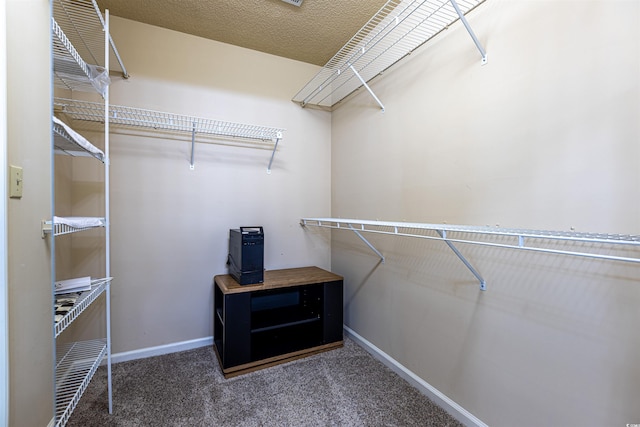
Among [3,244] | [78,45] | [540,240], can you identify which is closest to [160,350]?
[3,244]

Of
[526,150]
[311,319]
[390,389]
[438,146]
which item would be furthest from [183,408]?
[526,150]

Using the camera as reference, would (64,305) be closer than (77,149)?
Yes

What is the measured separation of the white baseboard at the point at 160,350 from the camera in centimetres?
202

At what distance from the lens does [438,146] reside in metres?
1.60

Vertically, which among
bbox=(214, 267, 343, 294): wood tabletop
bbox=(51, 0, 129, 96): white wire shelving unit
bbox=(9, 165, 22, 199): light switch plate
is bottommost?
bbox=(214, 267, 343, 294): wood tabletop

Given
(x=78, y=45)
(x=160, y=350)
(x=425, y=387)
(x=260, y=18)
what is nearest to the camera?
(x=425, y=387)

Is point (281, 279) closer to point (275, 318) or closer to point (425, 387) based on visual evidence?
point (275, 318)

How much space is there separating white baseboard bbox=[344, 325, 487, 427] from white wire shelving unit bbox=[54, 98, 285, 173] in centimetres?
175

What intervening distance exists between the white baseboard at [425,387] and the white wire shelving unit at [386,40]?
1.82 meters

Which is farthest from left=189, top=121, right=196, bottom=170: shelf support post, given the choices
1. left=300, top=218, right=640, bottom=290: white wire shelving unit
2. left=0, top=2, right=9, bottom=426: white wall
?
left=300, top=218, right=640, bottom=290: white wire shelving unit

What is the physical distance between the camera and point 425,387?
167 cm

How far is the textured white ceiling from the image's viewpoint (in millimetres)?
1847

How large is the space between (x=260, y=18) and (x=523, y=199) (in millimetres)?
2063

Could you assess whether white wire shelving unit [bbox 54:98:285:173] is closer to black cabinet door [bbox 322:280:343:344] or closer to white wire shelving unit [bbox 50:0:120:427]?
white wire shelving unit [bbox 50:0:120:427]
